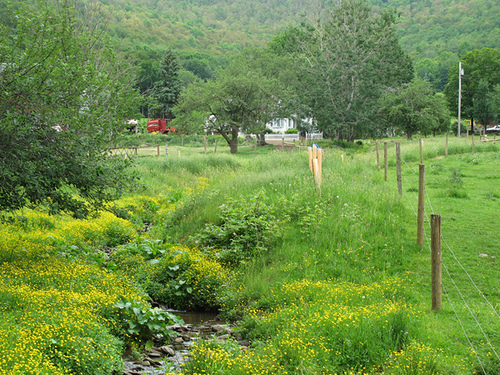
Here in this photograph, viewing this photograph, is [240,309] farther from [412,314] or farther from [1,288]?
[1,288]

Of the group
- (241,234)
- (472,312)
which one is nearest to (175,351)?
(241,234)

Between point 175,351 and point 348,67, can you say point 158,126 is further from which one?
point 175,351

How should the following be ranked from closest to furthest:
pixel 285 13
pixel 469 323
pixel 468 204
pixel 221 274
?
1. pixel 469 323
2. pixel 221 274
3. pixel 468 204
4. pixel 285 13

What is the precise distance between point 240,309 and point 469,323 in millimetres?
3786

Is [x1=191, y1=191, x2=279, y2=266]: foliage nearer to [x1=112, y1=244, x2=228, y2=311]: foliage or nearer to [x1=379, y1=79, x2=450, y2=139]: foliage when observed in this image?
[x1=112, y1=244, x2=228, y2=311]: foliage

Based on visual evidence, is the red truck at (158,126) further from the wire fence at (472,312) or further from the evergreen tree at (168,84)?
the wire fence at (472,312)

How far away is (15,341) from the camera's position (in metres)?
4.93

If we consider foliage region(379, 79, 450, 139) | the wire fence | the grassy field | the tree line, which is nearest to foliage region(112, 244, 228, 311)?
the grassy field

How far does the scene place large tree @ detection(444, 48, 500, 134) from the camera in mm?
66375

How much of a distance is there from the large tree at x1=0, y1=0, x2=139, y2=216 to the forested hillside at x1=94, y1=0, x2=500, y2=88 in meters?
74.5

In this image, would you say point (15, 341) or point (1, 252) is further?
point (1, 252)

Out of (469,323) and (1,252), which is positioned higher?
(1,252)

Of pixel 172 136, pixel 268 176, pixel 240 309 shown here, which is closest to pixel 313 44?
pixel 172 136

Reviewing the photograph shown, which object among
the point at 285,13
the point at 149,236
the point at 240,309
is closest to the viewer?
the point at 240,309
